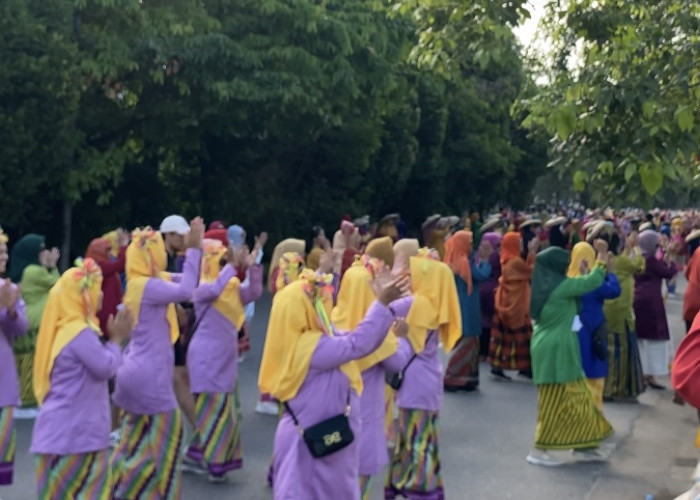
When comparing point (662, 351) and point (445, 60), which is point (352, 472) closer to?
point (445, 60)

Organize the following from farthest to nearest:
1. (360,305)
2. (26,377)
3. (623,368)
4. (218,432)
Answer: (623,368) < (26,377) < (218,432) < (360,305)

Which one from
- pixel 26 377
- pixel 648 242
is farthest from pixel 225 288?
pixel 648 242

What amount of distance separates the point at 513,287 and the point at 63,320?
7.52 meters

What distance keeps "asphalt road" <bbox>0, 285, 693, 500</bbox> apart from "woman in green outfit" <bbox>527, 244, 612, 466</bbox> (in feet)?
0.88

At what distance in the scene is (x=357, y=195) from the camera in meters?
29.3

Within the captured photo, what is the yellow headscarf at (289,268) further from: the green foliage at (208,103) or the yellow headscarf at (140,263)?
the green foliage at (208,103)

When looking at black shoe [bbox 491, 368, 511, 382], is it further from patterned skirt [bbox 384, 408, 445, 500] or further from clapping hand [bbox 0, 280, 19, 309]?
clapping hand [bbox 0, 280, 19, 309]

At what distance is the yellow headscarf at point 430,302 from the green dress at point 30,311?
423cm

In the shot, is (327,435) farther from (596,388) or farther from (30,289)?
(30,289)

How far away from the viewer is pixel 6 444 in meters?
7.25

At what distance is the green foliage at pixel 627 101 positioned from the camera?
22.8ft

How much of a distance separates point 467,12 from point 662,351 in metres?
5.37

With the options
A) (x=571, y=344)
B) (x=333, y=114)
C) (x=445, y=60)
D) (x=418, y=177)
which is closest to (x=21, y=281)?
(x=445, y=60)

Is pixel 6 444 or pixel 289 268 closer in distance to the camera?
pixel 289 268
